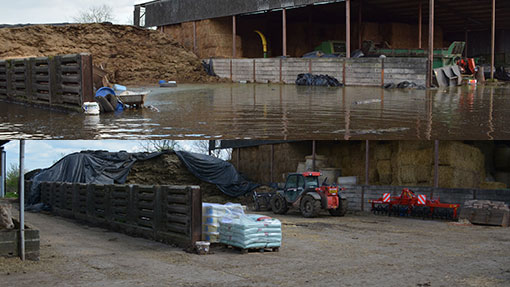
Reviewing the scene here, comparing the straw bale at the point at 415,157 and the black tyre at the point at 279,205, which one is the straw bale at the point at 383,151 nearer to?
the straw bale at the point at 415,157

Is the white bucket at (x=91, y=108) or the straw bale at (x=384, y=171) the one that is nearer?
the white bucket at (x=91, y=108)

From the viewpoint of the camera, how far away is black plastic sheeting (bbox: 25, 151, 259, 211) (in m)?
22.3

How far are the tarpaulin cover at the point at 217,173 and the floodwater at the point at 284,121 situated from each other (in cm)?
793

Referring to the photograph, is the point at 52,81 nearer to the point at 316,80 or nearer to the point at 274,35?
the point at 316,80

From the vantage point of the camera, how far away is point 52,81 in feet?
54.9

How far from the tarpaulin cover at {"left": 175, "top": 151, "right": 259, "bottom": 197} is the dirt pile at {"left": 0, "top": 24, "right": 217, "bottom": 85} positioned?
378 inches

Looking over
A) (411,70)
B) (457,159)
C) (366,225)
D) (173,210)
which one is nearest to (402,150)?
(457,159)

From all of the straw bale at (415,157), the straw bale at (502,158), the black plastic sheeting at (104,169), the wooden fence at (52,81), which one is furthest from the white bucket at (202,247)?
the straw bale at (502,158)

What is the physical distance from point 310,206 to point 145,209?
695cm

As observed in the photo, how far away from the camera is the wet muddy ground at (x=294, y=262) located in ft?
27.8

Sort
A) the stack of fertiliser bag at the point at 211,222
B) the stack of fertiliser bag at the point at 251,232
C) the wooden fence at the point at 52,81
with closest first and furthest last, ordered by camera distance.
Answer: the stack of fertiliser bag at the point at 251,232, the stack of fertiliser bag at the point at 211,222, the wooden fence at the point at 52,81

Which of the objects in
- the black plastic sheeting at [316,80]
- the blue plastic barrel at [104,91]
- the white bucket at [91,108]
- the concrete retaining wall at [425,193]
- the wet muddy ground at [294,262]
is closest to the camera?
the wet muddy ground at [294,262]

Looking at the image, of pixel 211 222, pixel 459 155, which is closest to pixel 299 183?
pixel 459 155

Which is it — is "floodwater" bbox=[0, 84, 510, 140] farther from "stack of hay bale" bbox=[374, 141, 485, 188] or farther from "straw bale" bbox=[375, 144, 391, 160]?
"straw bale" bbox=[375, 144, 391, 160]
